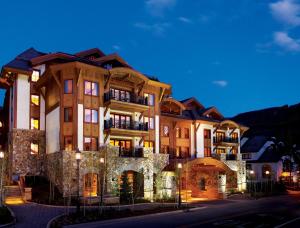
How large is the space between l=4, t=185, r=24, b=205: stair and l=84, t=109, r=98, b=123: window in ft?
29.1

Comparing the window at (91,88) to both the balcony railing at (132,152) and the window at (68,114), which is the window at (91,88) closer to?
the window at (68,114)

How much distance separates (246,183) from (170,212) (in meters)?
26.5

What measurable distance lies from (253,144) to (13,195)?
4809 cm

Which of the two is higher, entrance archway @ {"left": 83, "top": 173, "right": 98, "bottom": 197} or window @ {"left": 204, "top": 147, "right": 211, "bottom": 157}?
window @ {"left": 204, "top": 147, "right": 211, "bottom": 157}

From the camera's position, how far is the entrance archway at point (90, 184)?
33256 mm

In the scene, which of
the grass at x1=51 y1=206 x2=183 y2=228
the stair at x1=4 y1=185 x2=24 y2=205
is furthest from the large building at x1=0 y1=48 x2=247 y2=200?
the grass at x1=51 y1=206 x2=183 y2=228

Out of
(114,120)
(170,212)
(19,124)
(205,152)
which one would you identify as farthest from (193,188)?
(19,124)

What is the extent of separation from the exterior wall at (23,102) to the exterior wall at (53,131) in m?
2.16

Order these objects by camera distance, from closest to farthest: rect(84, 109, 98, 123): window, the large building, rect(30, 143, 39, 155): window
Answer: the large building → rect(84, 109, 98, 123): window → rect(30, 143, 39, 155): window

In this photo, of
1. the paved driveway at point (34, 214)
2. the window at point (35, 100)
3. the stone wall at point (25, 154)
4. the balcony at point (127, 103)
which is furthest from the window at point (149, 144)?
the paved driveway at point (34, 214)

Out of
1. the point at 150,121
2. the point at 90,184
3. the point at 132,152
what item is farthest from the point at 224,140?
the point at 90,184

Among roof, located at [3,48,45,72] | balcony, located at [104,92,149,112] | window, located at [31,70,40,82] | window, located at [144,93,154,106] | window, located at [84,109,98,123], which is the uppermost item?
roof, located at [3,48,45,72]

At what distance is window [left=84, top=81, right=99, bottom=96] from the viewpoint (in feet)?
116

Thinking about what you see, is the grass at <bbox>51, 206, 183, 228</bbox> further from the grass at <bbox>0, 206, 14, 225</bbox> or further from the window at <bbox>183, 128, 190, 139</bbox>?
the window at <bbox>183, 128, 190, 139</bbox>
